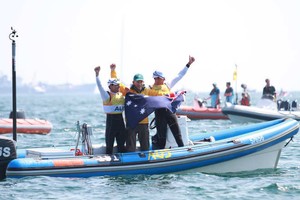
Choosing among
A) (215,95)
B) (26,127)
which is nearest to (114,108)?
(26,127)

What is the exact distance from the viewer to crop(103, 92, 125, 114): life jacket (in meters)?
12.4

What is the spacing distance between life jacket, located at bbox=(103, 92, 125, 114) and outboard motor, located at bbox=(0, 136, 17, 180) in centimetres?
162

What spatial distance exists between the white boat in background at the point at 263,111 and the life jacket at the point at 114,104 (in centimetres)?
1387

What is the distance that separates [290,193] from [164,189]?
73.1 inches

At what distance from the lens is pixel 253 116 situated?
26.0m

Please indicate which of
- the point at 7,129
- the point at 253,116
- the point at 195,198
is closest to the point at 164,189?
the point at 195,198

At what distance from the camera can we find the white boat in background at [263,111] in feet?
84.4

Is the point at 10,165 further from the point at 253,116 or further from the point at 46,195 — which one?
the point at 253,116

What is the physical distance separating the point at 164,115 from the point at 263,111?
45.0ft

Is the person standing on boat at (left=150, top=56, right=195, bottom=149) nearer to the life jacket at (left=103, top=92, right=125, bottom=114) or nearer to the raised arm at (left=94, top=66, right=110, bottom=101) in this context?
the life jacket at (left=103, top=92, right=125, bottom=114)

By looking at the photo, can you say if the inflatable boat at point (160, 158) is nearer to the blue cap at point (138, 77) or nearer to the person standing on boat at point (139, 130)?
the person standing on boat at point (139, 130)

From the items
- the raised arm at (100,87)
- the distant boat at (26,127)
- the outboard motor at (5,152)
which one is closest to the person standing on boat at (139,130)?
the raised arm at (100,87)

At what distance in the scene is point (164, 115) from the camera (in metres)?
12.7

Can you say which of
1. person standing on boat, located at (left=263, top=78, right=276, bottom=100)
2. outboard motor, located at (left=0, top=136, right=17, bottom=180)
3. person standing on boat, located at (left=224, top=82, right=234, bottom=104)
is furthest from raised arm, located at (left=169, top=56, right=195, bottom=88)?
person standing on boat, located at (left=224, top=82, right=234, bottom=104)
